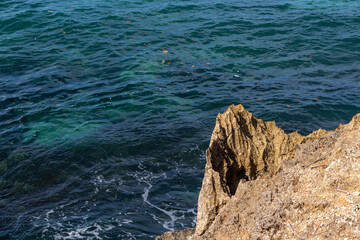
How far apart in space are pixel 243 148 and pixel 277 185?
6.74 ft

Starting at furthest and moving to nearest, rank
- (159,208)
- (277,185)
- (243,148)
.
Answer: (159,208) < (243,148) < (277,185)

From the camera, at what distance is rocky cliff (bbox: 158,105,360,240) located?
16.1 feet

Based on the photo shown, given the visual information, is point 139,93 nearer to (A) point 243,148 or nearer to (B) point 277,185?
(A) point 243,148

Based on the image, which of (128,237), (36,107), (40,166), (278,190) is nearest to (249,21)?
(36,107)

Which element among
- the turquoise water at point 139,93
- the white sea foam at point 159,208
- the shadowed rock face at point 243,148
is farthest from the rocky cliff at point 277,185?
the turquoise water at point 139,93

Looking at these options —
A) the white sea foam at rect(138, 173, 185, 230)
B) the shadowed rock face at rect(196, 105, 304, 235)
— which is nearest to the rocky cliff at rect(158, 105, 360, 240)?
the shadowed rock face at rect(196, 105, 304, 235)

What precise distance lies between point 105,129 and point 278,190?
33.4ft

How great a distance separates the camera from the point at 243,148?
773cm

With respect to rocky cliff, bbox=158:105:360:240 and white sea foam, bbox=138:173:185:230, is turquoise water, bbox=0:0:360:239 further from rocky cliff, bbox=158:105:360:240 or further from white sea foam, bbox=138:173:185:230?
rocky cliff, bbox=158:105:360:240

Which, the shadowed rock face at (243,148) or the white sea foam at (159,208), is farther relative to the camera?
the white sea foam at (159,208)

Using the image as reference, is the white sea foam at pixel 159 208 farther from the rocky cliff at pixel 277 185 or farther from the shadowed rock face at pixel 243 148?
the shadowed rock face at pixel 243 148

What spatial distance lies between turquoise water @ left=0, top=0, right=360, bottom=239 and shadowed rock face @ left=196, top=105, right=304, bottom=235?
3.16 meters

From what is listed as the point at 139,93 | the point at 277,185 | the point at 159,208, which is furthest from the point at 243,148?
the point at 139,93

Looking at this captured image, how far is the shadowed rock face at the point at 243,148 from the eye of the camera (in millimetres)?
7465
